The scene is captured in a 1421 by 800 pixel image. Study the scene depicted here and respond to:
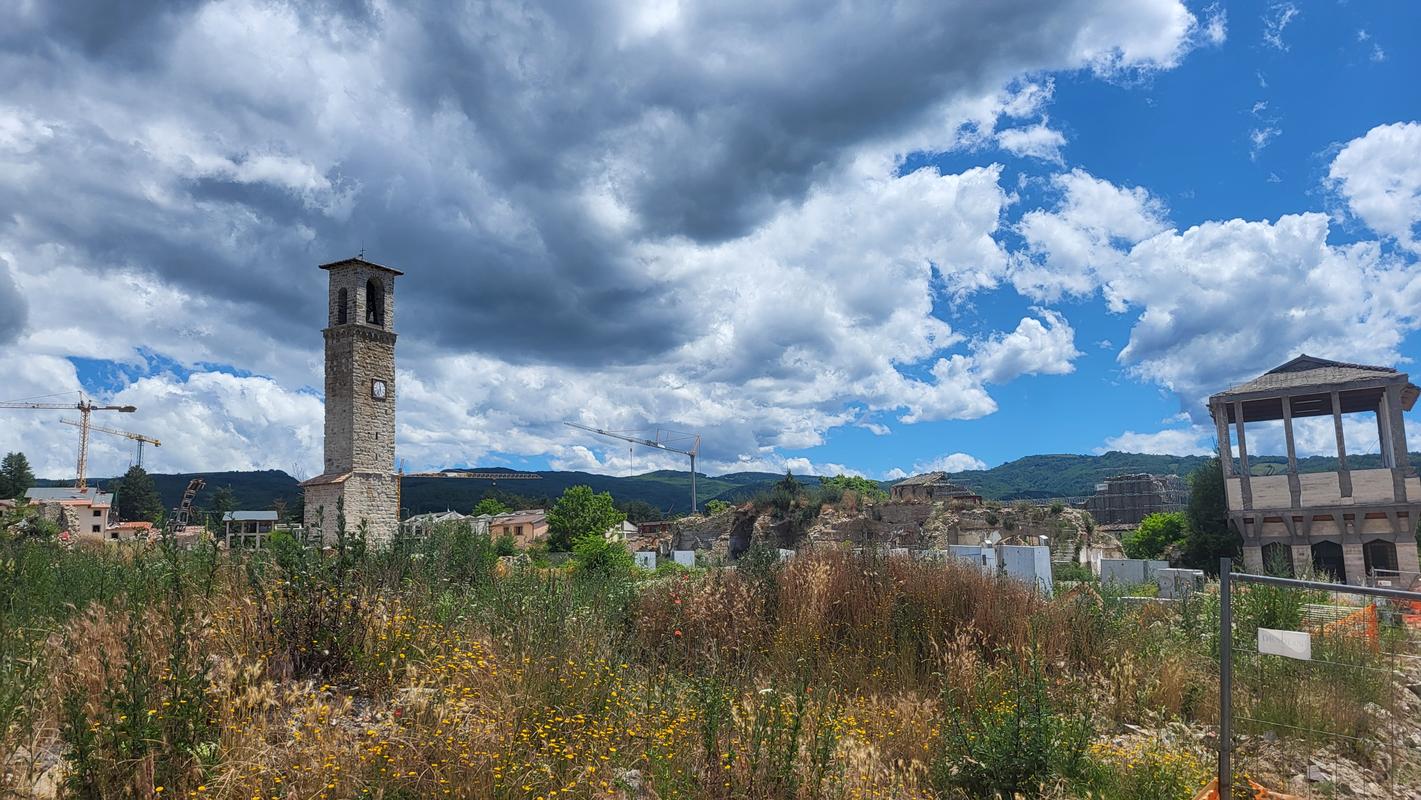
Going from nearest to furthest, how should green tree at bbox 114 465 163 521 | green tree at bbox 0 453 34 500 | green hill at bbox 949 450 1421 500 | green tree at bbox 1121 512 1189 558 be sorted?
green tree at bbox 1121 512 1189 558
green tree at bbox 0 453 34 500
green tree at bbox 114 465 163 521
green hill at bbox 949 450 1421 500

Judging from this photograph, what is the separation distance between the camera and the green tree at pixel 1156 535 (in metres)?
48.9

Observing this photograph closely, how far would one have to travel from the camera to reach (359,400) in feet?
105

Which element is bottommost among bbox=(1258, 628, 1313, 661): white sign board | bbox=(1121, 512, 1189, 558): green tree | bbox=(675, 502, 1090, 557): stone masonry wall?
bbox=(1121, 512, 1189, 558): green tree

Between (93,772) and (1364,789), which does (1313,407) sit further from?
(93,772)

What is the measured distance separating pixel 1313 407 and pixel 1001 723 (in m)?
31.3

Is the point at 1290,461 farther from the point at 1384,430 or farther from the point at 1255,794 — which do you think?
the point at 1255,794

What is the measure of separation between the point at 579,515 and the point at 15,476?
199ft

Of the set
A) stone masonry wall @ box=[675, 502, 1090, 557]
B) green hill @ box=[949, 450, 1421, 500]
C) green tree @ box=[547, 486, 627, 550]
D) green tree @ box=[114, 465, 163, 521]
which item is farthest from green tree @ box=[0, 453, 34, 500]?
green hill @ box=[949, 450, 1421, 500]

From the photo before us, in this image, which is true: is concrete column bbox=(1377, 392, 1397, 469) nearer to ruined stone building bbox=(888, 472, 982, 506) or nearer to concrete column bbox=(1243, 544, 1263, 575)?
concrete column bbox=(1243, 544, 1263, 575)

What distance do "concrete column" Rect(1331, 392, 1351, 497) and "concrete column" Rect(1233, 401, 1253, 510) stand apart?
254cm

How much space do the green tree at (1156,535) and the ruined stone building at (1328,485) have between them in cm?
2021

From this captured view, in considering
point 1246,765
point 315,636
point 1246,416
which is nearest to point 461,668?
point 315,636

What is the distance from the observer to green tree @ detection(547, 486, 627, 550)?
5128 cm

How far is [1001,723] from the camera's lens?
507 centimetres
